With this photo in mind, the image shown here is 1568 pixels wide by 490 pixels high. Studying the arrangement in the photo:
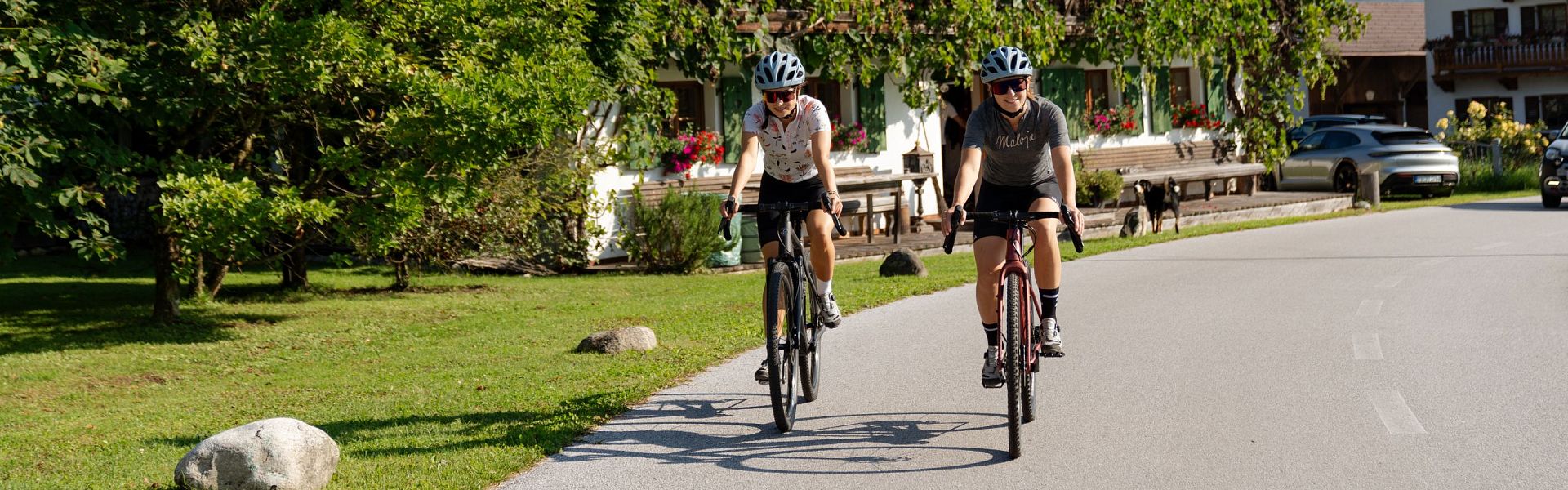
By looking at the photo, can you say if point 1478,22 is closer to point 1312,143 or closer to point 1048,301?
point 1312,143

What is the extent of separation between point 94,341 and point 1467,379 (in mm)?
10045

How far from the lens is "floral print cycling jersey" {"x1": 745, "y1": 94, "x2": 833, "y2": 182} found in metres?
7.80

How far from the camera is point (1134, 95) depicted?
2727 centimetres

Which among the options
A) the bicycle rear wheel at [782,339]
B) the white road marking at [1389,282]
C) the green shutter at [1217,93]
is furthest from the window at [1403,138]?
the bicycle rear wheel at [782,339]

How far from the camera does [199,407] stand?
30.4ft

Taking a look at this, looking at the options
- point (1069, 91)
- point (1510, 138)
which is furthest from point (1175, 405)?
point (1510, 138)

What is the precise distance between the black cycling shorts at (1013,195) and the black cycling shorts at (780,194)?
2.73ft

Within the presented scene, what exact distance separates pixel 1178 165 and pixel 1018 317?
22122 mm

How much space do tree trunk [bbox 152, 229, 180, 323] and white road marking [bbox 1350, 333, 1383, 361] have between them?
9.28m

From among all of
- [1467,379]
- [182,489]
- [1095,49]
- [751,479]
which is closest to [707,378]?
[751,479]

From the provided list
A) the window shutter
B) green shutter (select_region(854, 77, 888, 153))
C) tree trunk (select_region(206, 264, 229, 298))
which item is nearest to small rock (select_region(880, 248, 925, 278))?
tree trunk (select_region(206, 264, 229, 298))

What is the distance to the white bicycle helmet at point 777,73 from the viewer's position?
7.50 meters

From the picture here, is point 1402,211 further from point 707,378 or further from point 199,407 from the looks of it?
point 199,407

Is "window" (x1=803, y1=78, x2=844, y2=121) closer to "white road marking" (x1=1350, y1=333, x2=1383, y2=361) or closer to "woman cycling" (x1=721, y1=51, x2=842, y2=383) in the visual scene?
"white road marking" (x1=1350, y1=333, x2=1383, y2=361)
